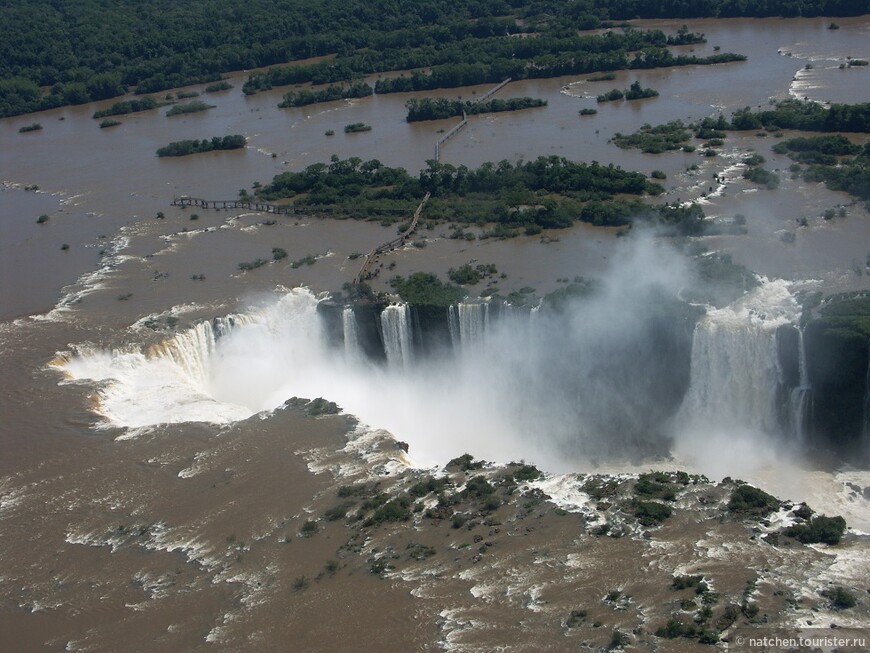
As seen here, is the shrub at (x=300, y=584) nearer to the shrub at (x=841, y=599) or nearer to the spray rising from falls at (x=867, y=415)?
the shrub at (x=841, y=599)

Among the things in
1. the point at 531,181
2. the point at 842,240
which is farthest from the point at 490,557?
the point at 531,181

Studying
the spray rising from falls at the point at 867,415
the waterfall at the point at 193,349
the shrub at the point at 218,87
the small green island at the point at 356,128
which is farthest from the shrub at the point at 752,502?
the shrub at the point at 218,87

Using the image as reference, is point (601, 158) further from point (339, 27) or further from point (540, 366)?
point (339, 27)

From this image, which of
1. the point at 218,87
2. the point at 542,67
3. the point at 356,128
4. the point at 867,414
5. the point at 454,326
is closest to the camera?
the point at 867,414

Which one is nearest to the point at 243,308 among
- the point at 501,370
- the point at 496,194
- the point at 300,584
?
the point at 501,370

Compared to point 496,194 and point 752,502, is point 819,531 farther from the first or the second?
point 496,194
